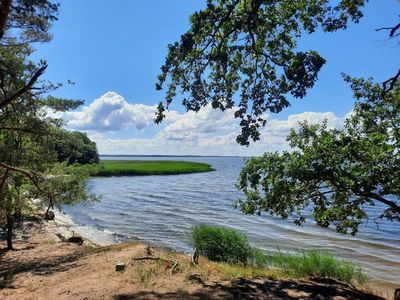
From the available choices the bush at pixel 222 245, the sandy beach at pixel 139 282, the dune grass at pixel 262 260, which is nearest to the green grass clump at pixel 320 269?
the dune grass at pixel 262 260

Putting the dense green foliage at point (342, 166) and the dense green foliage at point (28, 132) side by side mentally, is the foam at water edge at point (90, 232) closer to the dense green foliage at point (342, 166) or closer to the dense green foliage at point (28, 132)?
the dense green foliage at point (28, 132)

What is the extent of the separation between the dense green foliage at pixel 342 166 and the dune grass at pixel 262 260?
328cm

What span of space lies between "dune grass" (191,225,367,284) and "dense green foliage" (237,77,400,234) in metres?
3.28

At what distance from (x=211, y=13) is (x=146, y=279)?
701cm

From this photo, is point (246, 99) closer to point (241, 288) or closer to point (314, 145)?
point (314, 145)

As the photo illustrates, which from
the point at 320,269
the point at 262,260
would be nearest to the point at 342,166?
the point at 320,269

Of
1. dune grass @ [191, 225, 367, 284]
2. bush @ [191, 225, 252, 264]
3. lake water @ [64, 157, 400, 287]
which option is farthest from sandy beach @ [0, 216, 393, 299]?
lake water @ [64, 157, 400, 287]

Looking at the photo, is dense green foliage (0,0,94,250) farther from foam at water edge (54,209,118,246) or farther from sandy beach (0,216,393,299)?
foam at water edge (54,209,118,246)

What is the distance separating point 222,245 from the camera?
1936 cm

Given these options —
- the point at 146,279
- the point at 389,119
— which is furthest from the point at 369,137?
the point at 146,279

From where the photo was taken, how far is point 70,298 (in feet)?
35.7

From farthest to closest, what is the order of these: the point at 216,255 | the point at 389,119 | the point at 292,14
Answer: the point at 216,255
the point at 389,119
the point at 292,14

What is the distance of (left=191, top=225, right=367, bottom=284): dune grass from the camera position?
606 inches

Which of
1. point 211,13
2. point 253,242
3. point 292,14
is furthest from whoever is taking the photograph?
point 253,242
